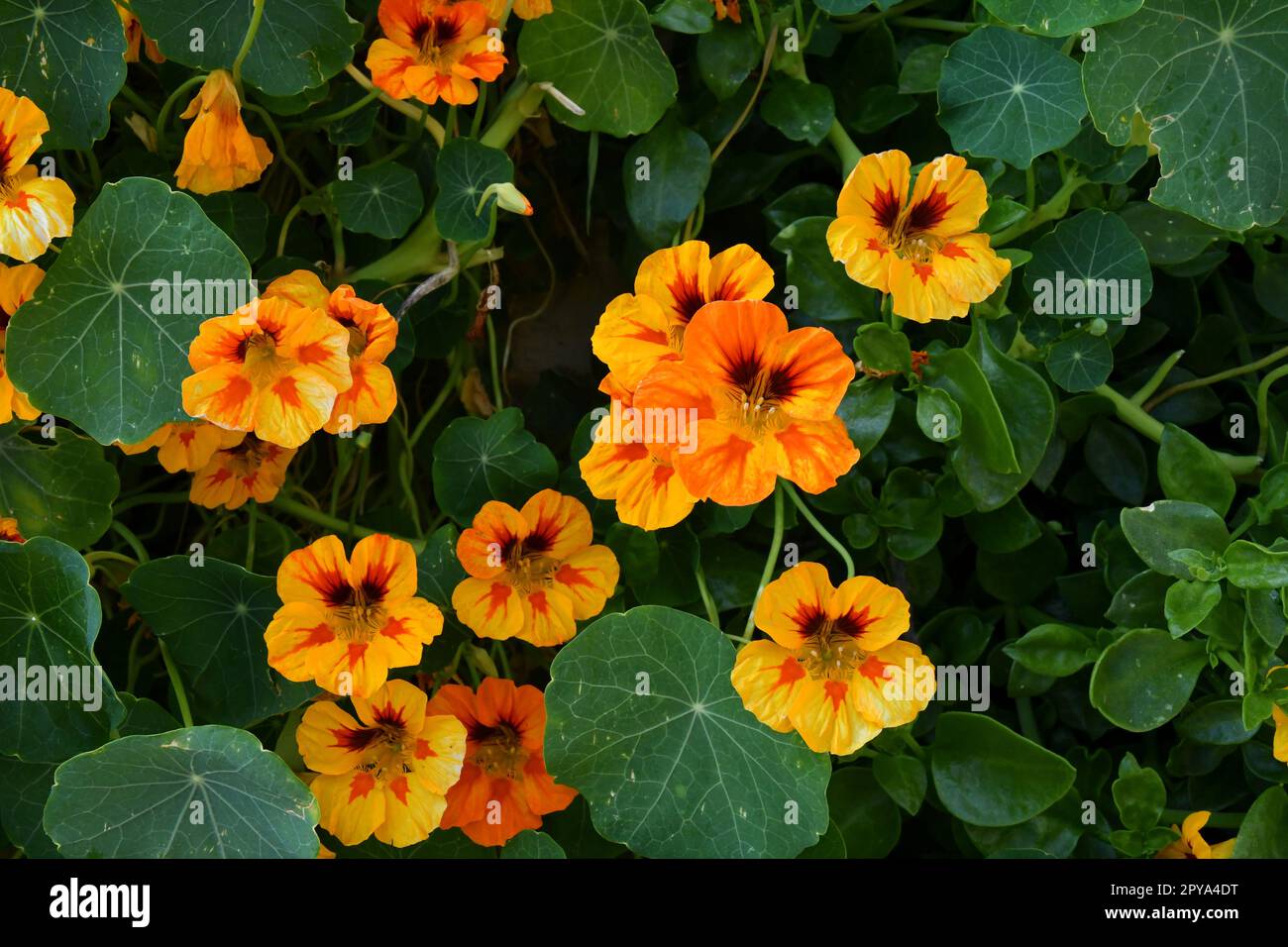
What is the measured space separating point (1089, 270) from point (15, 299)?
1119 millimetres

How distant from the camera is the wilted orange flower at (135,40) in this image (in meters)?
1.30

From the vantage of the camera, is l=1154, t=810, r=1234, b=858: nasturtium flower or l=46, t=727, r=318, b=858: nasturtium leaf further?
l=1154, t=810, r=1234, b=858: nasturtium flower

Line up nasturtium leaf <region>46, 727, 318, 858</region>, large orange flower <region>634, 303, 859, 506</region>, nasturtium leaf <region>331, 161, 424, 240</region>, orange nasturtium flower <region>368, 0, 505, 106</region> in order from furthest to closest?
nasturtium leaf <region>331, 161, 424, 240</region>
orange nasturtium flower <region>368, 0, 505, 106</region>
nasturtium leaf <region>46, 727, 318, 858</region>
large orange flower <region>634, 303, 859, 506</region>

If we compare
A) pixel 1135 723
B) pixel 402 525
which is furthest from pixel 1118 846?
pixel 402 525

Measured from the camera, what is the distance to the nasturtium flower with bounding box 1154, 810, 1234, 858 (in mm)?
1303

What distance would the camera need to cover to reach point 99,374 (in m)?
1.21

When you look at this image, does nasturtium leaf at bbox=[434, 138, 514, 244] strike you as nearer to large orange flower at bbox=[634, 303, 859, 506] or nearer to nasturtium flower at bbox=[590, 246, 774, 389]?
nasturtium flower at bbox=[590, 246, 774, 389]

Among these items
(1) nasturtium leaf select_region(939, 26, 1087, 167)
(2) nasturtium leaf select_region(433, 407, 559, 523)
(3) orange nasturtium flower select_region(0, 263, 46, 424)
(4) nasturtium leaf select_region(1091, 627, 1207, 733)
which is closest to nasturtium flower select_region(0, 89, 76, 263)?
(3) orange nasturtium flower select_region(0, 263, 46, 424)

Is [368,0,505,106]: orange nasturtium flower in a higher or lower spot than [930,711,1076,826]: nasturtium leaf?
higher

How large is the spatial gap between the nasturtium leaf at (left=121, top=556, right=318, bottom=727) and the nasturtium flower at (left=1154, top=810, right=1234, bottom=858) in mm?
947

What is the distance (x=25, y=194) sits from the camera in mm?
1136

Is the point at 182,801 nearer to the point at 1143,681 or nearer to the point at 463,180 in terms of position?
the point at 463,180

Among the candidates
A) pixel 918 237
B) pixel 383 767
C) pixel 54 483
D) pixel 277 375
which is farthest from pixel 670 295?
pixel 54 483

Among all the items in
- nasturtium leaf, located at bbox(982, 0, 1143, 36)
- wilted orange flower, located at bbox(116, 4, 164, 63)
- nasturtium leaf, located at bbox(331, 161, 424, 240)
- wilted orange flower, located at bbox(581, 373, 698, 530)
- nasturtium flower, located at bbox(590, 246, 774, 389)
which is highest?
wilted orange flower, located at bbox(116, 4, 164, 63)
